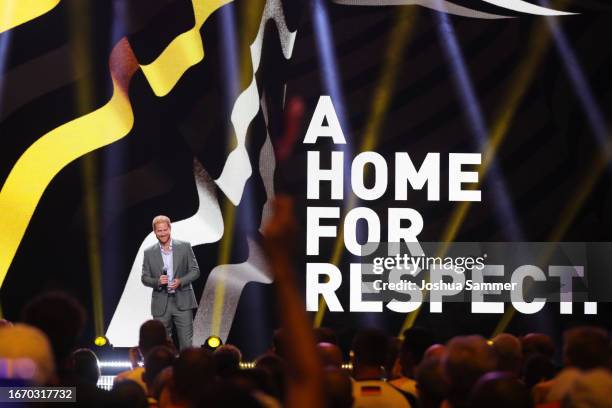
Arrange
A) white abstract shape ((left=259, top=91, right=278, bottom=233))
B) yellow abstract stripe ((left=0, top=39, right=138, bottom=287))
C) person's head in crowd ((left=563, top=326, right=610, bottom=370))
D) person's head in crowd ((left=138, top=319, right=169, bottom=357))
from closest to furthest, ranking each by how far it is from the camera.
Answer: person's head in crowd ((left=563, top=326, right=610, bottom=370)) < person's head in crowd ((left=138, top=319, right=169, bottom=357)) < yellow abstract stripe ((left=0, top=39, right=138, bottom=287)) < white abstract shape ((left=259, top=91, right=278, bottom=233))

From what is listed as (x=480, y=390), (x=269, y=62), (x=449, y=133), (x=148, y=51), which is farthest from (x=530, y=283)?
(x=480, y=390)

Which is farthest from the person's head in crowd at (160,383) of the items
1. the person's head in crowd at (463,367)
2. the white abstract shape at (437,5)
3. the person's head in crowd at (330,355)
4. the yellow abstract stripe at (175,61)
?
the white abstract shape at (437,5)

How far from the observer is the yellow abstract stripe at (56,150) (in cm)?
833

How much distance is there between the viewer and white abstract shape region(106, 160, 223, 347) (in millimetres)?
8469

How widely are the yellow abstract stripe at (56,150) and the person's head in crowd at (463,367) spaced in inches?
249

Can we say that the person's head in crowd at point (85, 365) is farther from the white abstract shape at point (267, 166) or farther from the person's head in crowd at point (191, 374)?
the white abstract shape at point (267, 166)

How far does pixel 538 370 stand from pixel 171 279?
4615mm

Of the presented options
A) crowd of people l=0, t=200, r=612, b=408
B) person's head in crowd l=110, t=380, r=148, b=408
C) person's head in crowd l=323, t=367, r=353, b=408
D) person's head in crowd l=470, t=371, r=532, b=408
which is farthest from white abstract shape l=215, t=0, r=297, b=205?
person's head in crowd l=470, t=371, r=532, b=408

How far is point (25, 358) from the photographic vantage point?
6.81 ft

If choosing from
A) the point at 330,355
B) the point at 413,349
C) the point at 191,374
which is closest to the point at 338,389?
the point at 191,374

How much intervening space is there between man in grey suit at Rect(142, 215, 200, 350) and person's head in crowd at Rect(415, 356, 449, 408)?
4.78 metres

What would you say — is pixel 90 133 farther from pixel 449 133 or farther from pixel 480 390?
pixel 480 390

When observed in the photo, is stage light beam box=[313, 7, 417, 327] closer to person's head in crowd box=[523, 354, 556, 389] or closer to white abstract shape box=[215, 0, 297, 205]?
white abstract shape box=[215, 0, 297, 205]

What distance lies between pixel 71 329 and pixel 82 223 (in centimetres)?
627
